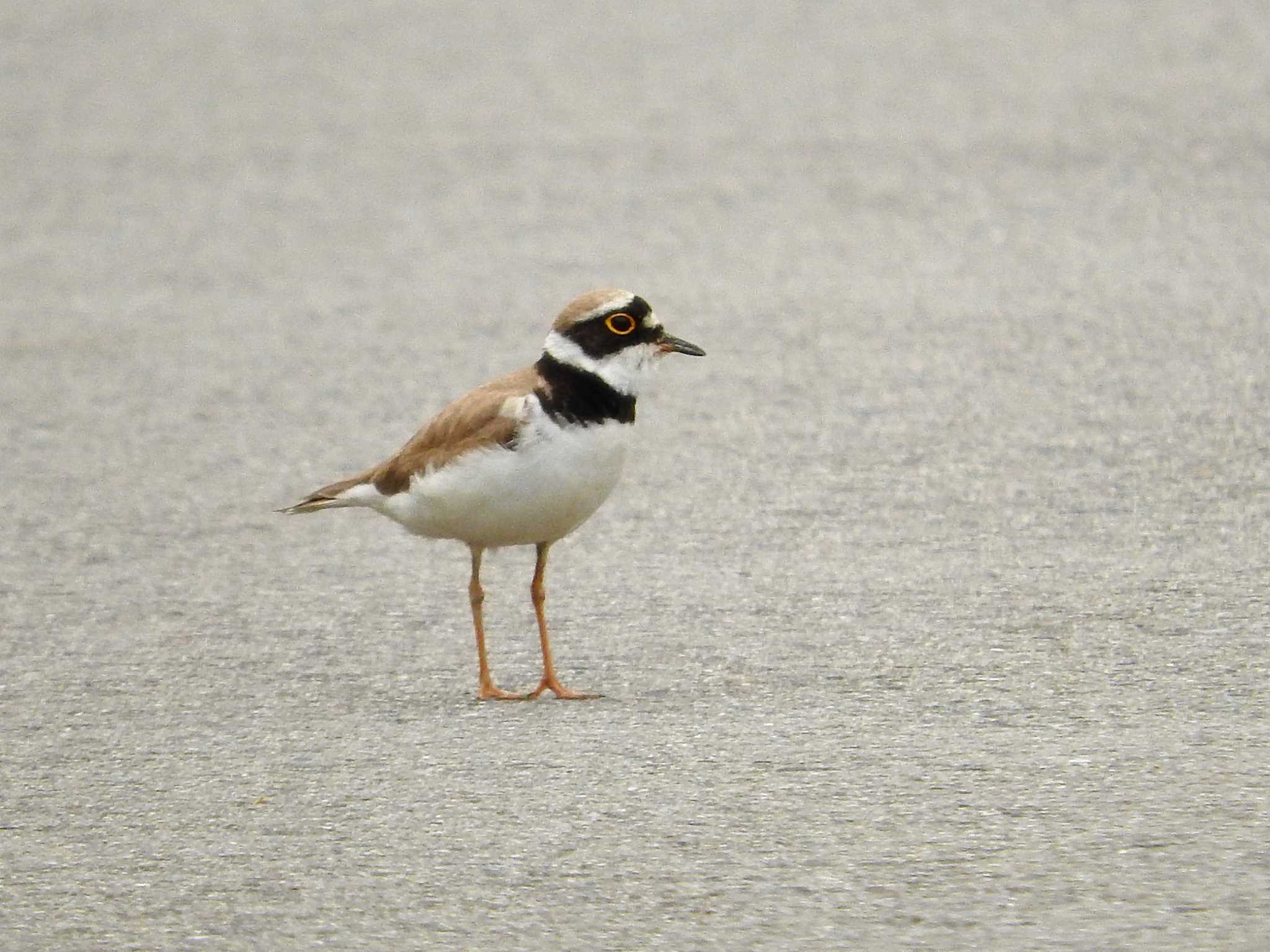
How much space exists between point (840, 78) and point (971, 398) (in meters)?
5.38

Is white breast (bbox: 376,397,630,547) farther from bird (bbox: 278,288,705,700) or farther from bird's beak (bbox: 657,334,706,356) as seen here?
bird's beak (bbox: 657,334,706,356)

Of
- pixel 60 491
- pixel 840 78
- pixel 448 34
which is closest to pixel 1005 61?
pixel 840 78

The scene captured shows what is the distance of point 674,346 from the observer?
20.9 ft

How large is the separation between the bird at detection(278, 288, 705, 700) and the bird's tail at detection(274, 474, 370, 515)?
0.98ft

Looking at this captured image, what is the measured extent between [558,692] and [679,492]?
2173 millimetres

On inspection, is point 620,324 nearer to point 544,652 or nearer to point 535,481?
point 535,481

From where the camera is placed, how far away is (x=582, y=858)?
4902 mm

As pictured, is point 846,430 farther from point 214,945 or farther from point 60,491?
point 214,945

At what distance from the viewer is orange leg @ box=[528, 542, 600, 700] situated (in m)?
6.05

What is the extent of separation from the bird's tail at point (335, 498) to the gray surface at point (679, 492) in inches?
15.6

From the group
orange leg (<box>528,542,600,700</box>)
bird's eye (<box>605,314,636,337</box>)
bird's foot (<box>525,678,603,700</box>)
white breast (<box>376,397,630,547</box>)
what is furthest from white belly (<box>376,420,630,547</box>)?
bird's foot (<box>525,678,603,700</box>)

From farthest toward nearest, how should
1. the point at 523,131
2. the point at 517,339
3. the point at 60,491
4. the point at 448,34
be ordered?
1. the point at 448,34
2. the point at 523,131
3. the point at 517,339
4. the point at 60,491

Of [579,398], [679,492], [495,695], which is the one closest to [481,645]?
[495,695]

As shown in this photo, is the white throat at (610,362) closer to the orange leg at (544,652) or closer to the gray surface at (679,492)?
the orange leg at (544,652)
